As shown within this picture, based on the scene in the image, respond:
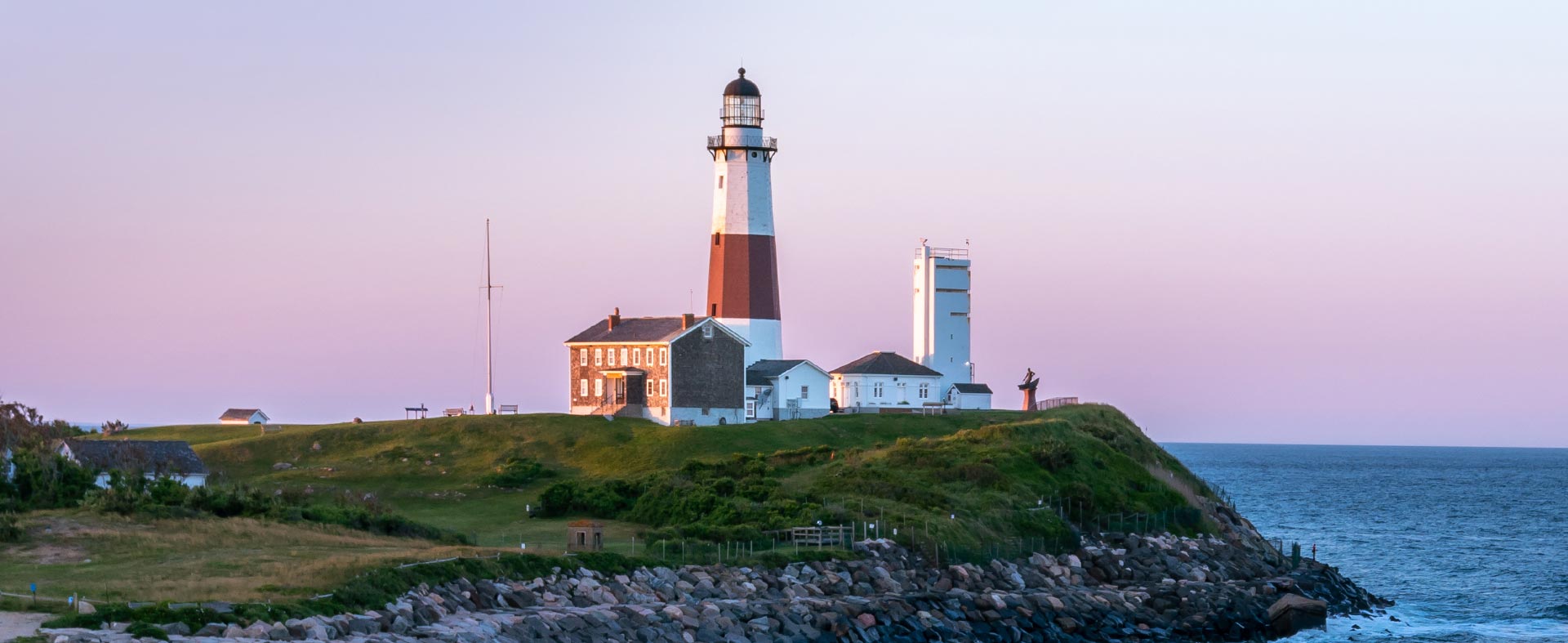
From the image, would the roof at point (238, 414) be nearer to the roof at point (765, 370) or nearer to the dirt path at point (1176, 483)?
the roof at point (765, 370)

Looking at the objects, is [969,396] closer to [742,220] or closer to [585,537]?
[742,220]

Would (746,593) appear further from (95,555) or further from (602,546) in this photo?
(95,555)

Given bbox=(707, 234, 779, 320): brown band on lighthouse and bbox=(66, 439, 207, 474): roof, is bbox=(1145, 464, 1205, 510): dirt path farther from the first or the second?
bbox=(66, 439, 207, 474): roof

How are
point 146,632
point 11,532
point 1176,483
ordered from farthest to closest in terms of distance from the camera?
point 1176,483 → point 11,532 → point 146,632

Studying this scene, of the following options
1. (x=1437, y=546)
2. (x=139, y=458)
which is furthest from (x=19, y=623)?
(x=1437, y=546)

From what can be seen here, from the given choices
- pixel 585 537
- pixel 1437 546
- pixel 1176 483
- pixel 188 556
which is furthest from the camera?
pixel 1437 546

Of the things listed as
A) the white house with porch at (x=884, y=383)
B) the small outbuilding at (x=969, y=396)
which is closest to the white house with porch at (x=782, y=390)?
the white house with porch at (x=884, y=383)

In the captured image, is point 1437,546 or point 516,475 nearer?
point 516,475

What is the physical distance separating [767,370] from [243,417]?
2491 cm

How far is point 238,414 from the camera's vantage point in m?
80.0

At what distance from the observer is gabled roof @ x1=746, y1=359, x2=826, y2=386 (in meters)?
77.2

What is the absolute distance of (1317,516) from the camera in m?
87.4

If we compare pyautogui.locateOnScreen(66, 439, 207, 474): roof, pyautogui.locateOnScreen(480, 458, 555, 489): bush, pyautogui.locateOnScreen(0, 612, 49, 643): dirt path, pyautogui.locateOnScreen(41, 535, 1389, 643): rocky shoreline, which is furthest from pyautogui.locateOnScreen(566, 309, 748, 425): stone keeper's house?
pyautogui.locateOnScreen(0, 612, 49, 643): dirt path

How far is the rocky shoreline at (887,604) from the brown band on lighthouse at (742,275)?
28.5m
